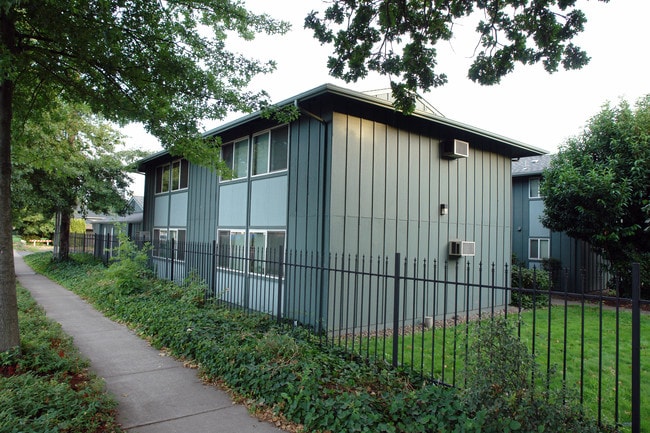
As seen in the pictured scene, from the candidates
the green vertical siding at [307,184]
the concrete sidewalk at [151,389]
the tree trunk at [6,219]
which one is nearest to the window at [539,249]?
the green vertical siding at [307,184]

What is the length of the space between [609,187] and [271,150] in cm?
1028

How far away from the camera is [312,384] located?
4.55m

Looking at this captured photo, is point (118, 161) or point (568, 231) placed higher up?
point (118, 161)

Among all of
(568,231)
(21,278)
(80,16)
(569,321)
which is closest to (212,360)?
(80,16)

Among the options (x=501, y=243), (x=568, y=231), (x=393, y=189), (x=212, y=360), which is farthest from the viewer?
(x=568, y=231)

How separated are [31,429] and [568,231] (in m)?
15.3

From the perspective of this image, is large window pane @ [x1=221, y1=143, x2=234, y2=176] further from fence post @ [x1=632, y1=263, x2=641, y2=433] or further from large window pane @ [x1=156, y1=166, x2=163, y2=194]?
fence post @ [x1=632, y1=263, x2=641, y2=433]

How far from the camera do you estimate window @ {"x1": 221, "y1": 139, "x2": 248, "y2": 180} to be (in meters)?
10.9

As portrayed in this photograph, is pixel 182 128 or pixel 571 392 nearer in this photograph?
pixel 571 392

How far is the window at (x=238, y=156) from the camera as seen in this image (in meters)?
10.9

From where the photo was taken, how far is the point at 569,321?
9.96 metres

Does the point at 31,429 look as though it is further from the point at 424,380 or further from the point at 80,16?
the point at 80,16

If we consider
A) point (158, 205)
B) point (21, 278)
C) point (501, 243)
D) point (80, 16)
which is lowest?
point (21, 278)

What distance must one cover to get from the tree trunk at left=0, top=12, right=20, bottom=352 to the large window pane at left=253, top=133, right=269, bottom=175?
5.45m
